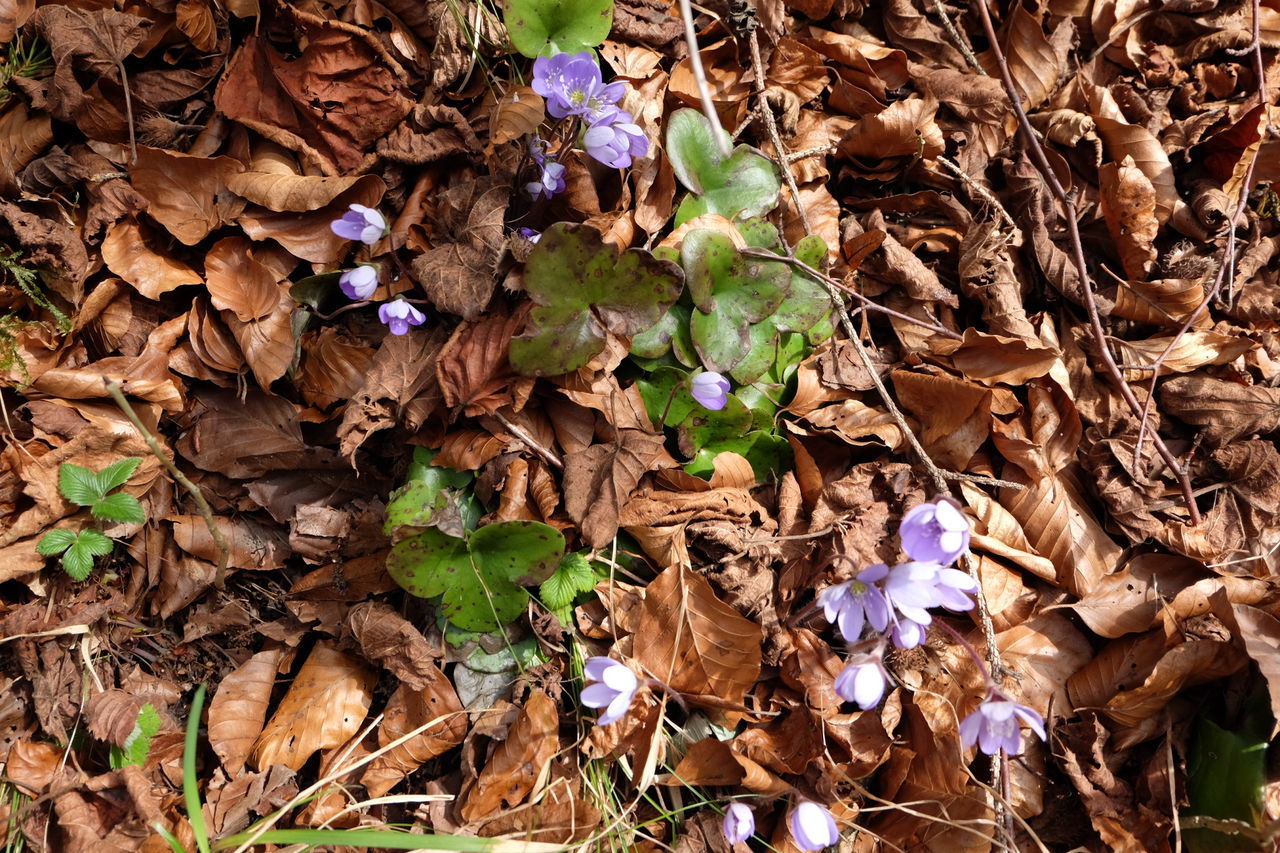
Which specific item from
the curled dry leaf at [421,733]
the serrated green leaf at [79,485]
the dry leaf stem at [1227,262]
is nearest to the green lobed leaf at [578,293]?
the curled dry leaf at [421,733]

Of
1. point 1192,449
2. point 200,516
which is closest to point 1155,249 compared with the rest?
point 1192,449

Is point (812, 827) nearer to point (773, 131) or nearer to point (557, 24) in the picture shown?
point (773, 131)

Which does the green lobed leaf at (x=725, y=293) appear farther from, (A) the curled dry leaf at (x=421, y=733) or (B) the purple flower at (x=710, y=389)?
(A) the curled dry leaf at (x=421, y=733)

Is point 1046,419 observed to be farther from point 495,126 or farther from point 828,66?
point 495,126

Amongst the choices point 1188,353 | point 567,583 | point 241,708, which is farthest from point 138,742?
point 1188,353

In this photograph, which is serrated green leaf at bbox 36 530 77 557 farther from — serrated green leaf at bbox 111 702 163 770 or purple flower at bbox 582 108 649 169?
purple flower at bbox 582 108 649 169

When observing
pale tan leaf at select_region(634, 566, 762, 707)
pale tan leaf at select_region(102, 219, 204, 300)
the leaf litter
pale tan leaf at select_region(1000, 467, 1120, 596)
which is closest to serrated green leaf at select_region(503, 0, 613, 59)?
the leaf litter
